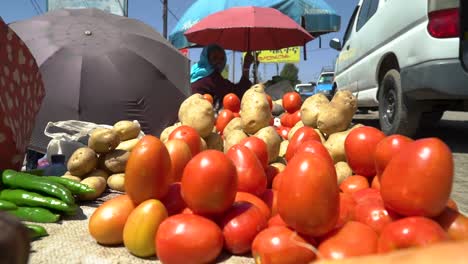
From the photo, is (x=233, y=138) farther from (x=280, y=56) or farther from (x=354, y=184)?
(x=280, y=56)

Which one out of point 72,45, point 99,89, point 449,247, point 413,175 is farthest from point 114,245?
point 72,45

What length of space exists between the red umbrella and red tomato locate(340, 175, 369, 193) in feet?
16.2

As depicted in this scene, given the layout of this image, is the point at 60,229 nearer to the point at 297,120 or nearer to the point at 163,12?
the point at 297,120

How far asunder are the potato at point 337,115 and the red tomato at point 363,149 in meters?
0.46

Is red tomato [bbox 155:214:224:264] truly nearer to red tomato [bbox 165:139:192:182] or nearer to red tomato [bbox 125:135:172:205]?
red tomato [bbox 125:135:172:205]

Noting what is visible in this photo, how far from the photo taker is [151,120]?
13.7ft

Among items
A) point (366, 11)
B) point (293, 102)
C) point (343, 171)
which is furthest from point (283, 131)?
point (366, 11)

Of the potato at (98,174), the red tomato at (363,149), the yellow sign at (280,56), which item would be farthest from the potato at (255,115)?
the yellow sign at (280,56)

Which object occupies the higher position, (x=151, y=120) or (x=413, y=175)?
(x=413, y=175)

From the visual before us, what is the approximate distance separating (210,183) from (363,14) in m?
4.99

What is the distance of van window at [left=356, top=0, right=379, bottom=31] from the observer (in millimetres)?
4916

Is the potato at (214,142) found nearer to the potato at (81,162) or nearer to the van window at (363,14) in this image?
the potato at (81,162)

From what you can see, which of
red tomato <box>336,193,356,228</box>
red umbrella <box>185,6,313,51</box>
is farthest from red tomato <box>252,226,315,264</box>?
red umbrella <box>185,6,313,51</box>

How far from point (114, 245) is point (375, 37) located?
4226 millimetres
